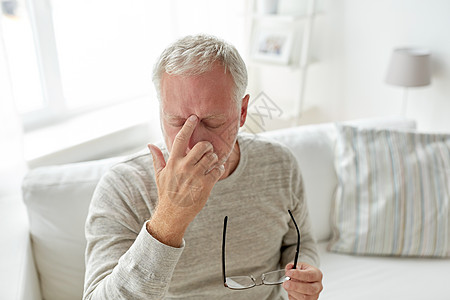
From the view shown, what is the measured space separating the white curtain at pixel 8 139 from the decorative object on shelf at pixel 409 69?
1741mm

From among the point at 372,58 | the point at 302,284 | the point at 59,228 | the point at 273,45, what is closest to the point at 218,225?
the point at 302,284

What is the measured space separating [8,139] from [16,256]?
1.81 feet

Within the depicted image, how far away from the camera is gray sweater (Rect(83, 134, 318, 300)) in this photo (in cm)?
98

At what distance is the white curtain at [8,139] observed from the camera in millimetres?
1650

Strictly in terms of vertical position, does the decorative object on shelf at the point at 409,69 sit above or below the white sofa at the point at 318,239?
above

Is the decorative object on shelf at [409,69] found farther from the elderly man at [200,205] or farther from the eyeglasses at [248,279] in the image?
the eyeglasses at [248,279]

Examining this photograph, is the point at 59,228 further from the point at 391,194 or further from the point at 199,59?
the point at 391,194

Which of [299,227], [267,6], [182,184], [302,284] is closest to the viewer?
[182,184]

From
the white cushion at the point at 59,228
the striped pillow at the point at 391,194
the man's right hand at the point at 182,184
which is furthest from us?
the striped pillow at the point at 391,194

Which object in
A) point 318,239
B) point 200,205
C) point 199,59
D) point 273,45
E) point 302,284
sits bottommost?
point 318,239

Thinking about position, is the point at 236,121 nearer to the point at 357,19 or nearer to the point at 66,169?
the point at 66,169

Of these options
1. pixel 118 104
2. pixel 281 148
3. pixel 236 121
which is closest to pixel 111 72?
pixel 118 104

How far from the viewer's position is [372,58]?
266 cm

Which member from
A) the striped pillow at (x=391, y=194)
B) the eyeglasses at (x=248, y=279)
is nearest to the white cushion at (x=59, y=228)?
the eyeglasses at (x=248, y=279)
